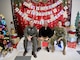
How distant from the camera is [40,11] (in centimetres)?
449

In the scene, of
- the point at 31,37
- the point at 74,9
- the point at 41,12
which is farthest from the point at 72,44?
the point at 41,12

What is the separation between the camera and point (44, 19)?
457 cm

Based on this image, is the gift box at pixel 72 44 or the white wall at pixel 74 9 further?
Answer: the white wall at pixel 74 9

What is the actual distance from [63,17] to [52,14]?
16.5 inches

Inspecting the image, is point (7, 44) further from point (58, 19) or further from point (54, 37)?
point (58, 19)

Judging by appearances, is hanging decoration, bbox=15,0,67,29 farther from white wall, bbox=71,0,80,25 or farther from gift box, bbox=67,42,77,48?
gift box, bbox=67,42,77,48

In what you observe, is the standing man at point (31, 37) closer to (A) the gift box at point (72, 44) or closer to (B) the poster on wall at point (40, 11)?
(B) the poster on wall at point (40, 11)

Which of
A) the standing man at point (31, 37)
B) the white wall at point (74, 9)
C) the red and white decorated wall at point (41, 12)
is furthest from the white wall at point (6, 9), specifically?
the white wall at point (74, 9)

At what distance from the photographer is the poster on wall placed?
14.5ft

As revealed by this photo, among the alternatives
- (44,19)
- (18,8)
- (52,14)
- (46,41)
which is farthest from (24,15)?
(46,41)

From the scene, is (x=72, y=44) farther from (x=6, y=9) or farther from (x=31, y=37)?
(x=6, y=9)

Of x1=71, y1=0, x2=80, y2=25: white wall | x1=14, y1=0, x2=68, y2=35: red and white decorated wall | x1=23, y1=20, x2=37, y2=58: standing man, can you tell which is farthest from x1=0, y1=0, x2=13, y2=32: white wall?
x1=71, y1=0, x2=80, y2=25: white wall

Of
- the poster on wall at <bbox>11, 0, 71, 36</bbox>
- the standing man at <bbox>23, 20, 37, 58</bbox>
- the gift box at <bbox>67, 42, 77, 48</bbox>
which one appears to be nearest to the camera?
the standing man at <bbox>23, 20, 37, 58</bbox>

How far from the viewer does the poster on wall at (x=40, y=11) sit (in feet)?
14.5
